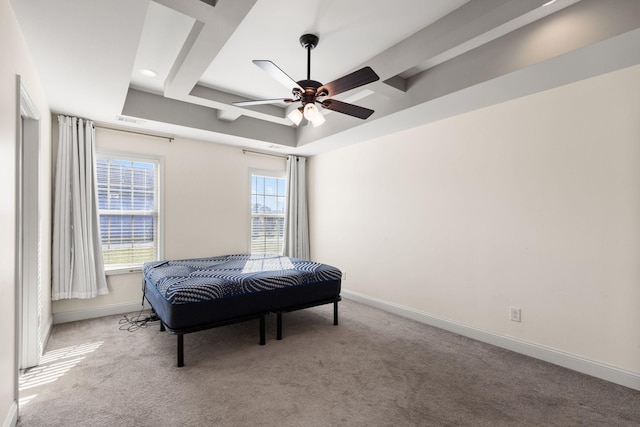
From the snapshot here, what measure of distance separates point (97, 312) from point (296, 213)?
10.1 feet

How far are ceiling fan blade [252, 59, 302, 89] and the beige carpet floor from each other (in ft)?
7.40

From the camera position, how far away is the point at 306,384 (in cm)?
229

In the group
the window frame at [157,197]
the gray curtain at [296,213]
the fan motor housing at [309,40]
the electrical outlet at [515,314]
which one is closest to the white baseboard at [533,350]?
the electrical outlet at [515,314]

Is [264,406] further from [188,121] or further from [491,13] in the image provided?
[188,121]

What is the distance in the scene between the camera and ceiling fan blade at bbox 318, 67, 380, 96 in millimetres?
2049

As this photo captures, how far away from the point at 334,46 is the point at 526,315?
2990 millimetres

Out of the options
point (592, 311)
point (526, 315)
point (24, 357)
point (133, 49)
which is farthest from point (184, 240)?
point (592, 311)

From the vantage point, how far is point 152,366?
8.35 ft

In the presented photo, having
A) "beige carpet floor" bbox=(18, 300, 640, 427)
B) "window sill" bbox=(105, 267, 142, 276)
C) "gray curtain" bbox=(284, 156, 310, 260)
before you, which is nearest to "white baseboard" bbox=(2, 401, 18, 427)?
"beige carpet floor" bbox=(18, 300, 640, 427)

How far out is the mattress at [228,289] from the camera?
2.59m

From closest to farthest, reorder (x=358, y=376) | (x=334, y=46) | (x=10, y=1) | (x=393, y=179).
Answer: (x=10, y=1) < (x=358, y=376) < (x=334, y=46) < (x=393, y=179)

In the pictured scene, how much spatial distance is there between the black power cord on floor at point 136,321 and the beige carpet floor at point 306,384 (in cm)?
17

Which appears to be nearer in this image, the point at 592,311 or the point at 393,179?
the point at 592,311

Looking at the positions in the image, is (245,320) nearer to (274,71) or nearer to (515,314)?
(274,71)
